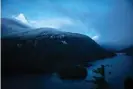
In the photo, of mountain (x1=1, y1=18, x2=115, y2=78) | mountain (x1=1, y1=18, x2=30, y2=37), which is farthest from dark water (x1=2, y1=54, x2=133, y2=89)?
mountain (x1=1, y1=18, x2=30, y2=37)

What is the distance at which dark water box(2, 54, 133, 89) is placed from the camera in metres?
2.31

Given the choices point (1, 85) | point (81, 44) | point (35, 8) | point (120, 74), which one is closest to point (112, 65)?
point (120, 74)

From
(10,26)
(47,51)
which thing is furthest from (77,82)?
(10,26)

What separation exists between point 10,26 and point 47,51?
0.40m

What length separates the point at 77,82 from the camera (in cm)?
234

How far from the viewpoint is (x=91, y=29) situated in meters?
2.36

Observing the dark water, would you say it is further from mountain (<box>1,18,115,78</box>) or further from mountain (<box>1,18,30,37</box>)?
mountain (<box>1,18,30,37</box>)

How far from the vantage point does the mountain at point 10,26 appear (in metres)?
2.31

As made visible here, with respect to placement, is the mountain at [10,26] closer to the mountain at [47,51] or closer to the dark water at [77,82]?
the mountain at [47,51]

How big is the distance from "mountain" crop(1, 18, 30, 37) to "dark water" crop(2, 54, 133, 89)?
0.41m

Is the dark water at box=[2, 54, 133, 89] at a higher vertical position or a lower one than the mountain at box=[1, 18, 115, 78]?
lower

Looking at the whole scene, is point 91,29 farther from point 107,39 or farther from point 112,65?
point 112,65

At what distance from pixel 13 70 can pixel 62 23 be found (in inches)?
23.8

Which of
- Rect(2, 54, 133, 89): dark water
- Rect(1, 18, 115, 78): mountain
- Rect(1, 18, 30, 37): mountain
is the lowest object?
Rect(2, 54, 133, 89): dark water
